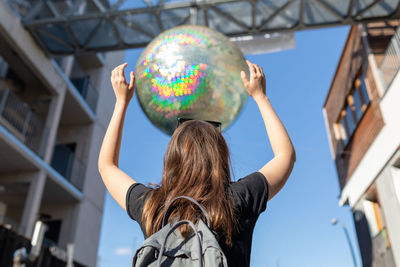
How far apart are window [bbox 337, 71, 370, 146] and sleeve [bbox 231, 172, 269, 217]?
9071mm

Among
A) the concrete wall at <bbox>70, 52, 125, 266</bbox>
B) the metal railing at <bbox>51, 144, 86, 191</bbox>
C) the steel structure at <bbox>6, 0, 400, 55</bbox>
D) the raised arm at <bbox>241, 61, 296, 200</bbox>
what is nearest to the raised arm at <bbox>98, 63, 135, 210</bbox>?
the raised arm at <bbox>241, 61, 296, 200</bbox>

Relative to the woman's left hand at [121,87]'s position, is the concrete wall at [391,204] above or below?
above

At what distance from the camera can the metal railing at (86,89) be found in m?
14.9

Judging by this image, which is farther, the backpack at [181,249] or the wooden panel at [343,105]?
the wooden panel at [343,105]

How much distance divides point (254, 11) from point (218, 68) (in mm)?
6306

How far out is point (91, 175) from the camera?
14.3 m

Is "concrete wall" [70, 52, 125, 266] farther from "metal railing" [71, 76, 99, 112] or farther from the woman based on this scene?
the woman

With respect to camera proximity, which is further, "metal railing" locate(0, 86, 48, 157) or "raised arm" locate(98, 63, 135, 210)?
"metal railing" locate(0, 86, 48, 157)

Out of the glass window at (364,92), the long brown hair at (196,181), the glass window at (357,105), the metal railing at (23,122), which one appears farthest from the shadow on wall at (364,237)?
the metal railing at (23,122)

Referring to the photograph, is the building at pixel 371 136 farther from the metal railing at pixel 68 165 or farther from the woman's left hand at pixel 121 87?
the metal railing at pixel 68 165

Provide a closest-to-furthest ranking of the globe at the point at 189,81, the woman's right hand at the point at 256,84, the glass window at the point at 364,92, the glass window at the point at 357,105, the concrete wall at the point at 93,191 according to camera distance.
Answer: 1. the woman's right hand at the point at 256,84
2. the globe at the point at 189,81
3. the glass window at the point at 364,92
4. the glass window at the point at 357,105
5. the concrete wall at the point at 93,191

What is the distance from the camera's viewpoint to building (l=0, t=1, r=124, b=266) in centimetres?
1055

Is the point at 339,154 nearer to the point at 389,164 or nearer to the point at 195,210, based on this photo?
the point at 389,164

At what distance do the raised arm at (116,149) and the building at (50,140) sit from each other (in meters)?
8.84
